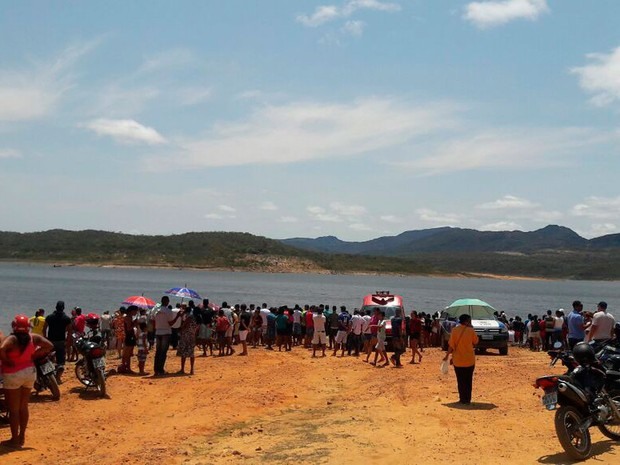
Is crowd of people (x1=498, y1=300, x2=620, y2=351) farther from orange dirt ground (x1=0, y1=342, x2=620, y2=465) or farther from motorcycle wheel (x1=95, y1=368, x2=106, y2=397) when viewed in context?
motorcycle wheel (x1=95, y1=368, x2=106, y2=397)

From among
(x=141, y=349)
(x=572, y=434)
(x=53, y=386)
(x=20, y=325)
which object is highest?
(x=20, y=325)

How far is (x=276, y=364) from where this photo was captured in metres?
17.4

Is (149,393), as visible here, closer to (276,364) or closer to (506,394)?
(276,364)

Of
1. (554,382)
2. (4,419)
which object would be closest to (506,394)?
(554,382)

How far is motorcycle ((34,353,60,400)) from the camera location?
1141 cm

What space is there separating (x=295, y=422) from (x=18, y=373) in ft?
13.3

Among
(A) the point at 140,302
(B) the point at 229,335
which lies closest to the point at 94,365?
(B) the point at 229,335

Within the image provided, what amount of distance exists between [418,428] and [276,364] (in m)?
8.04

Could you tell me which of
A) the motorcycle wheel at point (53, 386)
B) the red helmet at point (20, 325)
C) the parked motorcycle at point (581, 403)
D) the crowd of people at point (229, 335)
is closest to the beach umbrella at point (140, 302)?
the crowd of people at point (229, 335)

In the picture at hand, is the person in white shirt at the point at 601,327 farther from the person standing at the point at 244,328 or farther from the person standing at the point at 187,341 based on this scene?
the person standing at the point at 244,328

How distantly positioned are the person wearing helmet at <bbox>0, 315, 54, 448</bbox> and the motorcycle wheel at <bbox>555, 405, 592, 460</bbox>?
6.50 m

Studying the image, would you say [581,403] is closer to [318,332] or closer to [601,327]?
[601,327]

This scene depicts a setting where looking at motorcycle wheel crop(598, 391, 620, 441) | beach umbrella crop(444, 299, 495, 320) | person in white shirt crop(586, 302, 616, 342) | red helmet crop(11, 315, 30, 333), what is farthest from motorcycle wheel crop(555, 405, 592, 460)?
beach umbrella crop(444, 299, 495, 320)

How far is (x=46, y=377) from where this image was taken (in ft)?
38.1
